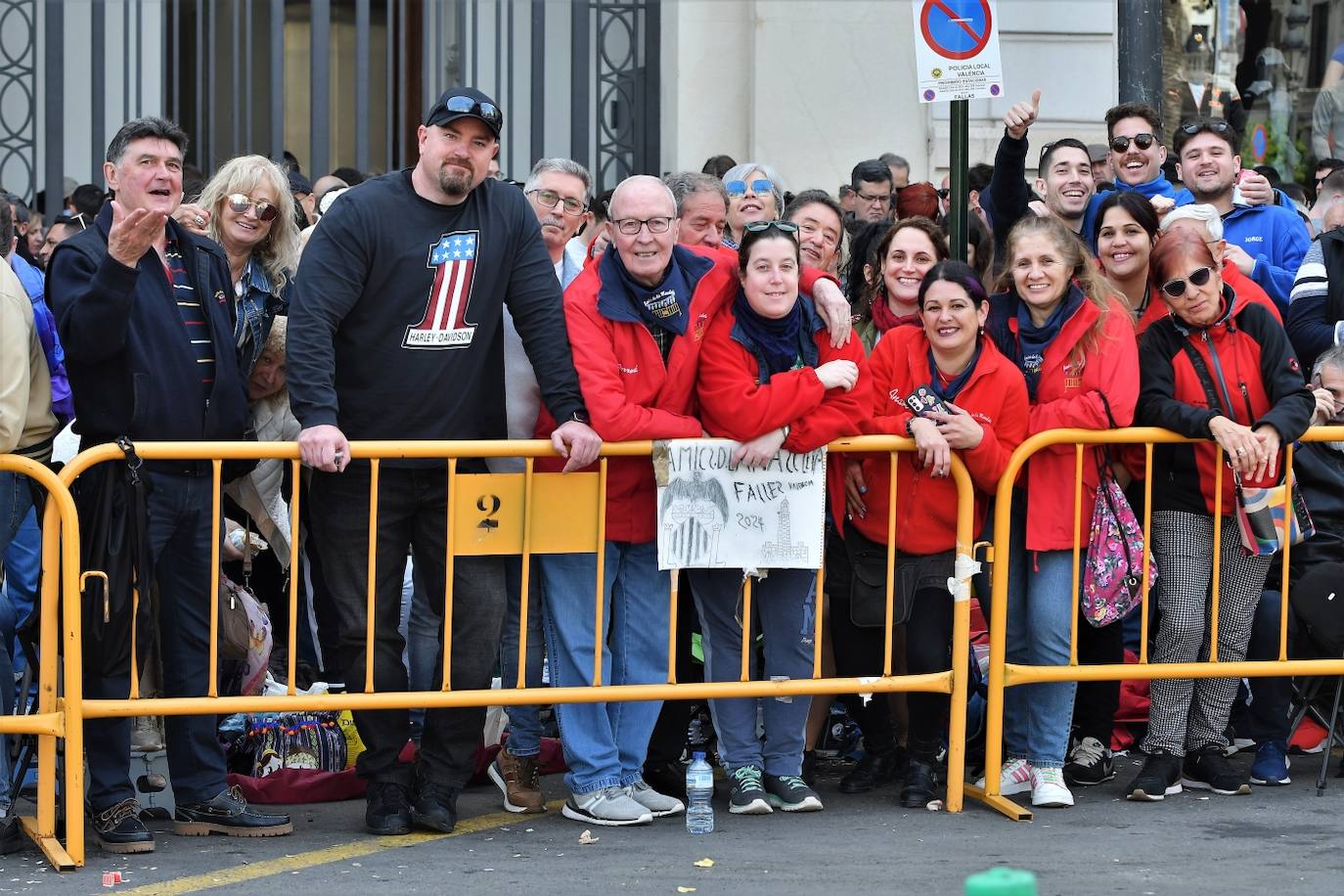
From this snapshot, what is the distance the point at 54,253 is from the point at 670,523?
2.14m

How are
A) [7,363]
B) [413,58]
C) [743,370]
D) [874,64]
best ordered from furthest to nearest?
[413,58]
[874,64]
[743,370]
[7,363]

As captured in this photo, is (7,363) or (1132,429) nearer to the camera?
Answer: (7,363)

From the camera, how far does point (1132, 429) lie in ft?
21.7

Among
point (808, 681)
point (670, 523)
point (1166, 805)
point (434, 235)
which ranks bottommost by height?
point (1166, 805)

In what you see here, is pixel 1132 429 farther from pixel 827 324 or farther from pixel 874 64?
pixel 874 64

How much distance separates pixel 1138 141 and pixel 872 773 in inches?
125

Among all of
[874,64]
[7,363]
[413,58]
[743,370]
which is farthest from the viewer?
[413,58]

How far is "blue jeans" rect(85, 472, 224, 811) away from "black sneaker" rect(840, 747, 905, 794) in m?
2.22

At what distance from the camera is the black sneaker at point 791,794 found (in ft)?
21.7

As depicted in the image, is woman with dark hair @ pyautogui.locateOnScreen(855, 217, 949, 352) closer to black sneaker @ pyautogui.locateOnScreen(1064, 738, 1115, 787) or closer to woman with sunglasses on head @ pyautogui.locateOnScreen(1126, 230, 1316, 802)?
woman with sunglasses on head @ pyautogui.locateOnScreen(1126, 230, 1316, 802)

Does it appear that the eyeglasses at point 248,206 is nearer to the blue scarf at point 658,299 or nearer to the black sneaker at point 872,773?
the blue scarf at point 658,299

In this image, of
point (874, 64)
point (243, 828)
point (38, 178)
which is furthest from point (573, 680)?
point (38, 178)

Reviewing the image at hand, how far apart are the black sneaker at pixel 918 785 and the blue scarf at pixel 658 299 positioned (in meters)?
1.75

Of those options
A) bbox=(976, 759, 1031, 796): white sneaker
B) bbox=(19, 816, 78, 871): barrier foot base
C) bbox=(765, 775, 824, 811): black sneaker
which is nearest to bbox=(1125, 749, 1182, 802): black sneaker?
bbox=(976, 759, 1031, 796): white sneaker
